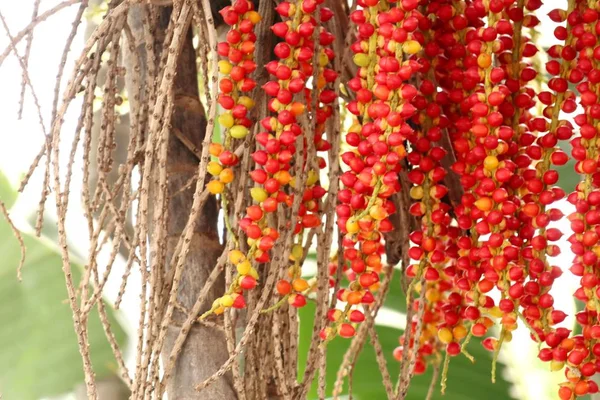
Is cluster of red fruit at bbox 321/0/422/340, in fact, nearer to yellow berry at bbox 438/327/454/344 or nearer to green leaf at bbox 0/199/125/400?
yellow berry at bbox 438/327/454/344

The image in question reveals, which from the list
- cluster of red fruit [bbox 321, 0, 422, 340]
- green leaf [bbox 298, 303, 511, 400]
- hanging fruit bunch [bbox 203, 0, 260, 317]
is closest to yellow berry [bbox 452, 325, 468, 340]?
cluster of red fruit [bbox 321, 0, 422, 340]

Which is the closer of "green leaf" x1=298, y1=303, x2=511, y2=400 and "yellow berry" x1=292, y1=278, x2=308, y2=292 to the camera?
"yellow berry" x1=292, y1=278, x2=308, y2=292

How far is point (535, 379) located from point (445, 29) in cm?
114

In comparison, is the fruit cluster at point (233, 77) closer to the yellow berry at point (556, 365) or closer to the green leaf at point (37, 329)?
the yellow berry at point (556, 365)

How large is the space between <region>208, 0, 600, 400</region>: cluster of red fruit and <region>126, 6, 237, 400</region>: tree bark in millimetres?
122

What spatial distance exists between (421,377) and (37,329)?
2.39ft

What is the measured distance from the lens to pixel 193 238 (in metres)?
0.82

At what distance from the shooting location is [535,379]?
1.67m

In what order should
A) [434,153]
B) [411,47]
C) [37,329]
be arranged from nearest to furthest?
[411,47], [434,153], [37,329]

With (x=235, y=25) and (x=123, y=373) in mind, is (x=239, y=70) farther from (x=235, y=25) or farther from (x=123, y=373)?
(x=123, y=373)

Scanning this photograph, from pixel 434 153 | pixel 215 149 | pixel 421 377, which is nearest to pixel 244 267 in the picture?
pixel 215 149

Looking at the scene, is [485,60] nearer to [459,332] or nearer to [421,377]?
[459,332]

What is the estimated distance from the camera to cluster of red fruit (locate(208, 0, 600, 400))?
66cm

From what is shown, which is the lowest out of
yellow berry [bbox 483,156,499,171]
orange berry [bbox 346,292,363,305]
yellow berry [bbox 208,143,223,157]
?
orange berry [bbox 346,292,363,305]
